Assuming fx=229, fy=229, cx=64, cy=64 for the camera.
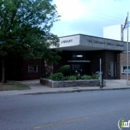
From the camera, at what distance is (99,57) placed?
3284 cm

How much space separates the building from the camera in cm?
3050

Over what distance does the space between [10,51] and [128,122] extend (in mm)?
14117

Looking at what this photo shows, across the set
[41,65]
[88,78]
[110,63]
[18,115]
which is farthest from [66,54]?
[18,115]

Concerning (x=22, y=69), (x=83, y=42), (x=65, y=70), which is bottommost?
(x=65, y=70)

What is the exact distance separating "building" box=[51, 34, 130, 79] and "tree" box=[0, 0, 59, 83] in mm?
9001

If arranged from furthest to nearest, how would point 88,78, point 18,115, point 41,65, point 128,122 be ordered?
1. point 41,65
2. point 88,78
3. point 18,115
4. point 128,122

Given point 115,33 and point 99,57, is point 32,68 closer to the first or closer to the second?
point 99,57

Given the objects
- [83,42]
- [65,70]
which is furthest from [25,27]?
[83,42]

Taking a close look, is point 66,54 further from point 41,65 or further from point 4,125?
point 4,125

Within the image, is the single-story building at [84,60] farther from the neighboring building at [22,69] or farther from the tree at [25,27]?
the tree at [25,27]

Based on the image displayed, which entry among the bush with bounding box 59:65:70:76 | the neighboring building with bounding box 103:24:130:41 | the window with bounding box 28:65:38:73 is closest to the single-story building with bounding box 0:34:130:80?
the window with bounding box 28:65:38:73

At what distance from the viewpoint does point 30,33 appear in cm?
1959

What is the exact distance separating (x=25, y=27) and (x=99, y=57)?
1548 centimetres

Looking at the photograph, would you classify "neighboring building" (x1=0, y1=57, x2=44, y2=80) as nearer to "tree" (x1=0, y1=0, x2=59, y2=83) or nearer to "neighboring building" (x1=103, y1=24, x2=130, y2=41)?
"tree" (x1=0, y1=0, x2=59, y2=83)
